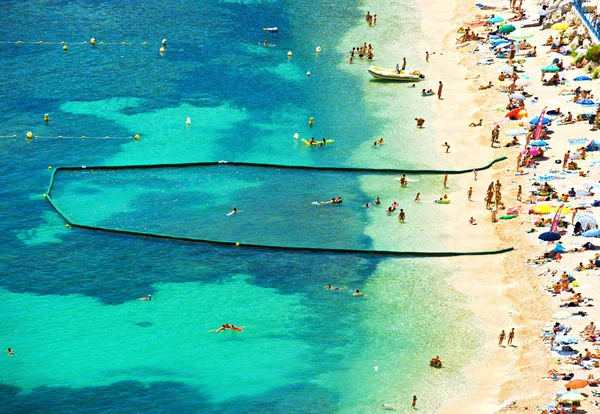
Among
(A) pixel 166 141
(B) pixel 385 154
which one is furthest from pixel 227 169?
(B) pixel 385 154

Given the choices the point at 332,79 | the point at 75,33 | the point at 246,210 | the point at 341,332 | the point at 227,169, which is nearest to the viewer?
the point at 341,332

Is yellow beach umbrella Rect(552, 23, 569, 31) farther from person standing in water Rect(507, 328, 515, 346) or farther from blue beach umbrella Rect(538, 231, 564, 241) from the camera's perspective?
person standing in water Rect(507, 328, 515, 346)

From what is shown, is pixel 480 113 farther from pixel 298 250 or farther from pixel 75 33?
pixel 75 33

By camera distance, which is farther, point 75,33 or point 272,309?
point 75,33

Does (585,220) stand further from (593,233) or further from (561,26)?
(561,26)

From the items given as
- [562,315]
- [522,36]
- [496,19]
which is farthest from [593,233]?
[496,19]

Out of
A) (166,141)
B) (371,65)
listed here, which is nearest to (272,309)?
(166,141)

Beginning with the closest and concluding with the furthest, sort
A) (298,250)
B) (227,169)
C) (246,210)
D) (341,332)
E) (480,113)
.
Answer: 1. (341,332)
2. (298,250)
3. (246,210)
4. (227,169)
5. (480,113)
